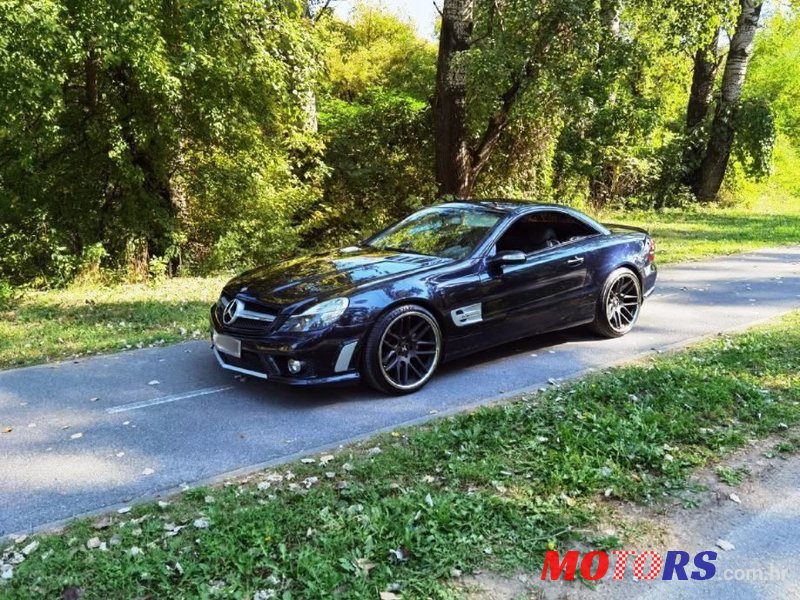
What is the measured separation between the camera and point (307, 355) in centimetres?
482

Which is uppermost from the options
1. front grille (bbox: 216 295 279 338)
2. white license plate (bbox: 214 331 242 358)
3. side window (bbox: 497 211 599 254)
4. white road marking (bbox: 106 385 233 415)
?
side window (bbox: 497 211 599 254)

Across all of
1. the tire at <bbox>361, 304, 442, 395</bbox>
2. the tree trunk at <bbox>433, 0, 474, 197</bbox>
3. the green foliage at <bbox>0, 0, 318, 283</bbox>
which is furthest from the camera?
the tree trunk at <bbox>433, 0, 474, 197</bbox>

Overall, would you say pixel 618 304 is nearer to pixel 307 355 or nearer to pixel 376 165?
pixel 307 355

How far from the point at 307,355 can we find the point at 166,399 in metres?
1.28

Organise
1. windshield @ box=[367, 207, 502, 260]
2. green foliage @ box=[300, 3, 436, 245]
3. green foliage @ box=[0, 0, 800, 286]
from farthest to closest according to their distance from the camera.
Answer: green foliage @ box=[300, 3, 436, 245] → green foliage @ box=[0, 0, 800, 286] → windshield @ box=[367, 207, 502, 260]

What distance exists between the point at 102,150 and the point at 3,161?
1.41m

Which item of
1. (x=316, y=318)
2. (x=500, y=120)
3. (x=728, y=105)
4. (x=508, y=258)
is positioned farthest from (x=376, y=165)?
(x=728, y=105)

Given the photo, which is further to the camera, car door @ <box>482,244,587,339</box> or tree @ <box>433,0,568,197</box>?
tree @ <box>433,0,568,197</box>

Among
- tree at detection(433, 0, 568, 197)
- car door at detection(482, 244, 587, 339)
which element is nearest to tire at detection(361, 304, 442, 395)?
car door at detection(482, 244, 587, 339)

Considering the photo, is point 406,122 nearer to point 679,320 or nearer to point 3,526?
point 679,320

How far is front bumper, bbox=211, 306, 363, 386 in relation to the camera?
4816 millimetres

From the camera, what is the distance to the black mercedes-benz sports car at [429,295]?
4.92 metres

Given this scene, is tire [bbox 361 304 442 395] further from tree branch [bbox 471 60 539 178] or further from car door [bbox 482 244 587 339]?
tree branch [bbox 471 60 539 178]
